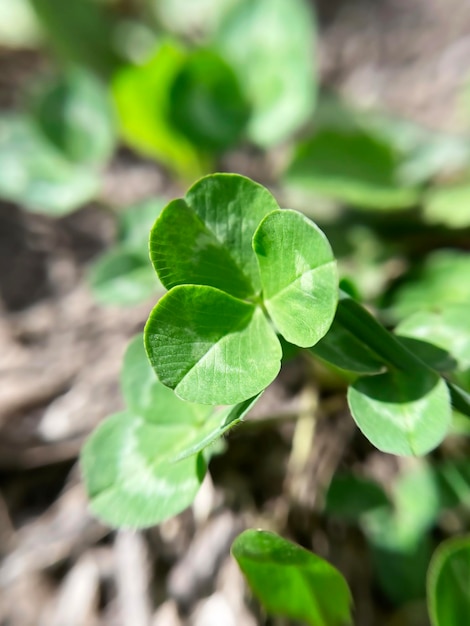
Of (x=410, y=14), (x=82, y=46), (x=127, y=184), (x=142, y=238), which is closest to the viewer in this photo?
(x=142, y=238)

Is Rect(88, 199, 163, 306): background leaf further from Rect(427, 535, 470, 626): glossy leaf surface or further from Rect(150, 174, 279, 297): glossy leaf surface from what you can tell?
Rect(427, 535, 470, 626): glossy leaf surface

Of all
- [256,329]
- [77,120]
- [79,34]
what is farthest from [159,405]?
[79,34]

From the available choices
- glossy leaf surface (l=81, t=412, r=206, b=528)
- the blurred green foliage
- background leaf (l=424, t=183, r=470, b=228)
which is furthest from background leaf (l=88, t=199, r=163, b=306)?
background leaf (l=424, t=183, r=470, b=228)

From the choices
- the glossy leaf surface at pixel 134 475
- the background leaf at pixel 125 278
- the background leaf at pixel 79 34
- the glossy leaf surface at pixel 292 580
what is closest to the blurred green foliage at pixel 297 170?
the background leaf at pixel 125 278

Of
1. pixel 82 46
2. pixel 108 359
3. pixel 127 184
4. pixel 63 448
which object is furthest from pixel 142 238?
pixel 82 46

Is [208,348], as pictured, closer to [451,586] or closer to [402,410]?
[402,410]

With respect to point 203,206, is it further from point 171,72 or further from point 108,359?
point 171,72

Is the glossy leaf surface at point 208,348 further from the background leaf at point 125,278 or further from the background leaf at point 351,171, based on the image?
the background leaf at point 351,171
